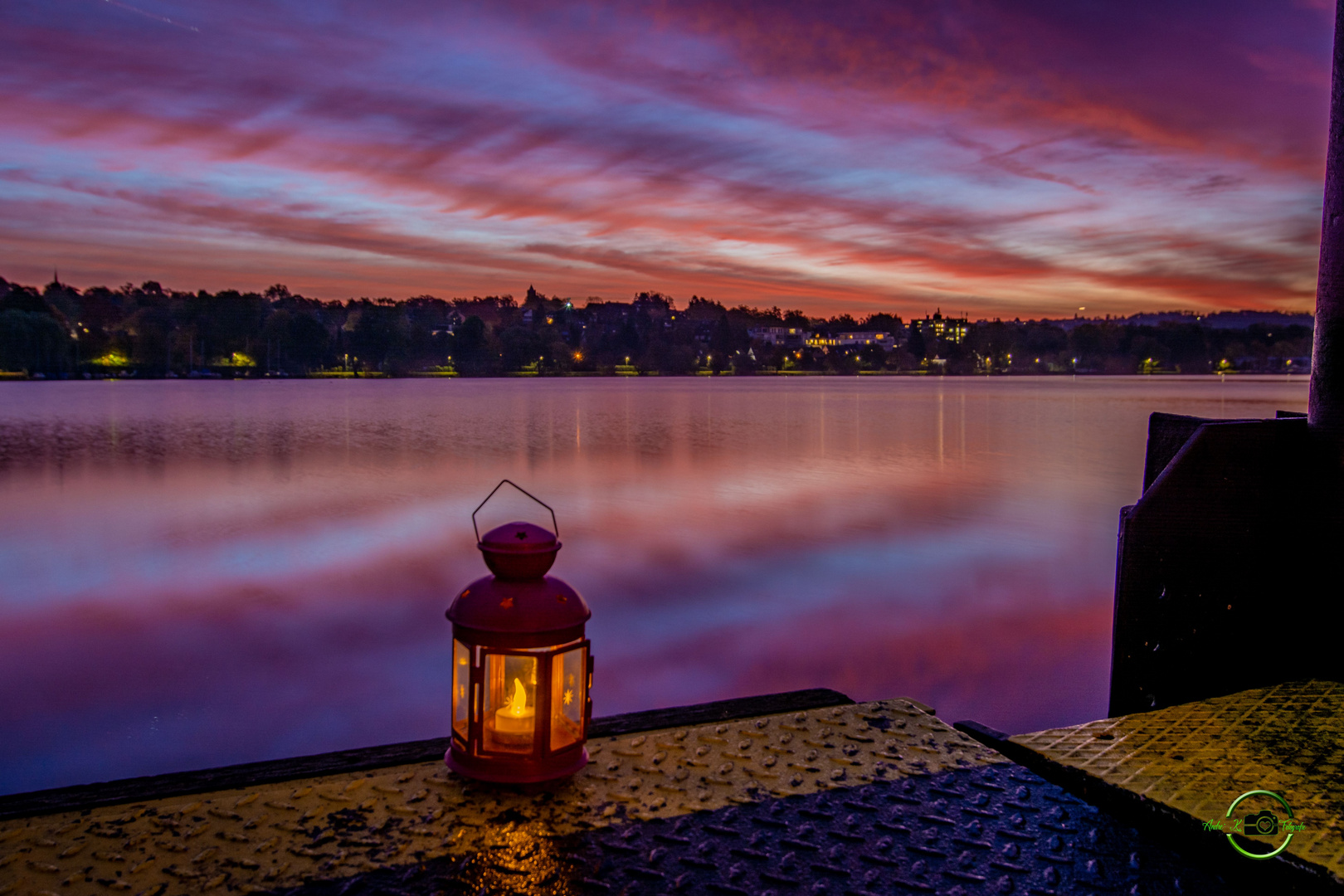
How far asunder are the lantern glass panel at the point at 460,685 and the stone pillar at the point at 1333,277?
17.5 feet

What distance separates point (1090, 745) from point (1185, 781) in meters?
0.60

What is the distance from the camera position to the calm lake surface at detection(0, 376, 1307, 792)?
763cm

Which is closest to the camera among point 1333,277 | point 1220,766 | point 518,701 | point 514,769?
point 514,769

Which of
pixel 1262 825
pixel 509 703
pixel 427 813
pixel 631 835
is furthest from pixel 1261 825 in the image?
pixel 427 813

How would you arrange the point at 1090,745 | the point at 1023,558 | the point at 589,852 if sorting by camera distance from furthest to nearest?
the point at 1023,558 → the point at 1090,745 → the point at 589,852

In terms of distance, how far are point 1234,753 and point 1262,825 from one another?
2.93ft

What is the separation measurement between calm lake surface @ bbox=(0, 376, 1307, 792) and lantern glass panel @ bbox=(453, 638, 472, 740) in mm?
3105

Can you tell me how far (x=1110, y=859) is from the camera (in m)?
3.70

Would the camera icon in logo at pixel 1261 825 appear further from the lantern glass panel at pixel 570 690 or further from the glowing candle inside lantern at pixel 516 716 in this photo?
the glowing candle inside lantern at pixel 516 716

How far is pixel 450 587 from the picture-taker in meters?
11.7

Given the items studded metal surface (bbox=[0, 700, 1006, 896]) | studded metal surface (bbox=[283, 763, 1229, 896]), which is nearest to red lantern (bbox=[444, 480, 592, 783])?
studded metal surface (bbox=[0, 700, 1006, 896])

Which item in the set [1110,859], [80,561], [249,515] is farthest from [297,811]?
[249,515]

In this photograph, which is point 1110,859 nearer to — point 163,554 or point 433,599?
point 433,599
